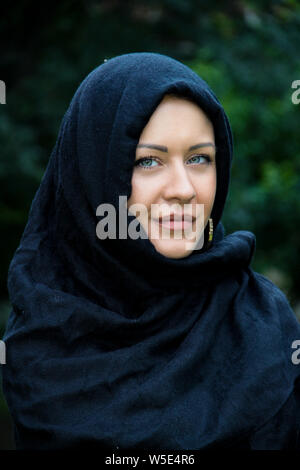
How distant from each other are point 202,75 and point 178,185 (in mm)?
3497

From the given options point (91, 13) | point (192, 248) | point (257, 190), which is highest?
point (91, 13)

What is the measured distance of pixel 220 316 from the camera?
200cm

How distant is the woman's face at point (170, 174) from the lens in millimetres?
1854

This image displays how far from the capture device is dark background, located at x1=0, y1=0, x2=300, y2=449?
5.11 m

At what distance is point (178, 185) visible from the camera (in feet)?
6.06

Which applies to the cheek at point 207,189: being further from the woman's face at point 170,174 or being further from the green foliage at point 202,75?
the green foliage at point 202,75

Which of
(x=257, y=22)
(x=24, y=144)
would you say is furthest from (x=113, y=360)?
(x=257, y=22)

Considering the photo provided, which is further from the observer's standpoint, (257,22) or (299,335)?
(257,22)

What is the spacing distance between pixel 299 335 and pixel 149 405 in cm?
57

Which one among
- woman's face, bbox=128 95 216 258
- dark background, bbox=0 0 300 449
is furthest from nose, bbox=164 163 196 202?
dark background, bbox=0 0 300 449

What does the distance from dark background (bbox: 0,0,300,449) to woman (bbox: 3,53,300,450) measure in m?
2.91

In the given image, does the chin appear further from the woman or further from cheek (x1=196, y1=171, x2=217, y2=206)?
cheek (x1=196, y1=171, x2=217, y2=206)

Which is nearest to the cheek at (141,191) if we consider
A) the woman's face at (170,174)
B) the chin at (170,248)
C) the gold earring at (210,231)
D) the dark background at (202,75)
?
the woman's face at (170,174)

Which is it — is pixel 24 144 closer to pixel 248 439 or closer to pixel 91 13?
pixel 91 13
